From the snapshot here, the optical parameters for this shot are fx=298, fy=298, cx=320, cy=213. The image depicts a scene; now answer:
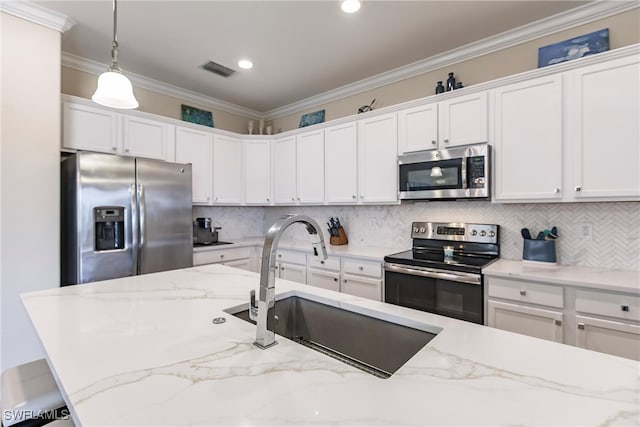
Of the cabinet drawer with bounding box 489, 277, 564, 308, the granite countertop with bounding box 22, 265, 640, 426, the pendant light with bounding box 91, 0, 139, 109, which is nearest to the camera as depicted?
the granite countertop with bounding box 22, 265, 640, 426

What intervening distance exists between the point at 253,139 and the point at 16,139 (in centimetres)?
231

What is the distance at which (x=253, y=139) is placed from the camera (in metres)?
4.02

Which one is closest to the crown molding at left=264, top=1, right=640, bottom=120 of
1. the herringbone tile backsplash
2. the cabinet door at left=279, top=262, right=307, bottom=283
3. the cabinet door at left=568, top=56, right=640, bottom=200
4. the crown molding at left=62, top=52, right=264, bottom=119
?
the cabinet door at left=568, top=56, right=640, bottom=200

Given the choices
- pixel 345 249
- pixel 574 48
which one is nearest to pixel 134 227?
pixel 345 249

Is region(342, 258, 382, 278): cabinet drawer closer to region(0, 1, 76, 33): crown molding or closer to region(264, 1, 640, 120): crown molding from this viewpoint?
region(264, 1, 640, 120): crown molding

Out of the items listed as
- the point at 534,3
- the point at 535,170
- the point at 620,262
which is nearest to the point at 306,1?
the point at 534,3

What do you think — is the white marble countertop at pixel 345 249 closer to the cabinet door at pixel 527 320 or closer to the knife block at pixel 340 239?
the knife block at pixel 340 239

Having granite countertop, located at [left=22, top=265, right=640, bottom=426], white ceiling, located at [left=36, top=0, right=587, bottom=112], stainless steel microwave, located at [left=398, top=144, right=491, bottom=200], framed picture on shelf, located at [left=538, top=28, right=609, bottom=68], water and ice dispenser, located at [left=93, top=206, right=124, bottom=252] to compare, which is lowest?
granite countertop, located at [left=22, top=265, right=640, bottom=426]

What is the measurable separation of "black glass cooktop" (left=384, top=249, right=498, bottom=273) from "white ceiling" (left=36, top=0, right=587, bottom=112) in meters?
1.89

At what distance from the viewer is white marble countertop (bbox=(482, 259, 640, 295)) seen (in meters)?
1.71

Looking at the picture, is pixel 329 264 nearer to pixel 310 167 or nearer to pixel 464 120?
pixel 310 167

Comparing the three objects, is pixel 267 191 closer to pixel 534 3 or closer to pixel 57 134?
pixel 57 134

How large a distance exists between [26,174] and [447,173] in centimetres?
330

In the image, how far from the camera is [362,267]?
2.82m
